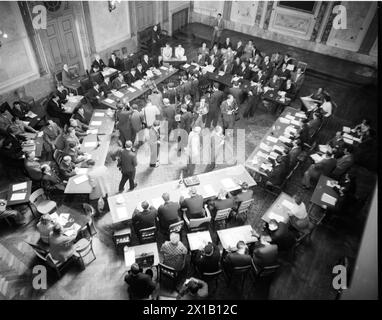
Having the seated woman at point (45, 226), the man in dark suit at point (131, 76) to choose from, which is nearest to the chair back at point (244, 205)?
the seated woman at point (45, 226)

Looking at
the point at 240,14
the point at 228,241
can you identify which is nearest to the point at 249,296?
the point at 228,241

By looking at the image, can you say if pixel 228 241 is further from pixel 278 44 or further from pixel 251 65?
pixel 278 44

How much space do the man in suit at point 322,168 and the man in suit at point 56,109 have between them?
8055mm

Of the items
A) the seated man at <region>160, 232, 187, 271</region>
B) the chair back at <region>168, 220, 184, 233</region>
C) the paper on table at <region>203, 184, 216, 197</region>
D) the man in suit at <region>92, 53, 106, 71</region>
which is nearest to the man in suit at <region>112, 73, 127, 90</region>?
the man in suit at <region>92, 53, 106, 71</region>

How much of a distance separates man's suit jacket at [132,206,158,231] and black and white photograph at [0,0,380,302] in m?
0.03

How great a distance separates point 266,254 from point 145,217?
2.66 metres

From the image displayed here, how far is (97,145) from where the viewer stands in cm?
841

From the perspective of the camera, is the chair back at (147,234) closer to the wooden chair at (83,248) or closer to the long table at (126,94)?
the wooden chair at (83,248)

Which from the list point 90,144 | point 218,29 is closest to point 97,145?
point 90,144

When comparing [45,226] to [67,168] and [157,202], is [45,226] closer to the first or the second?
[67,168]

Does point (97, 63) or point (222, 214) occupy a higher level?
point (97, 63)

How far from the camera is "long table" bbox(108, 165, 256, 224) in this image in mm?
6859

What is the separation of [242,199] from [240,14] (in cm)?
1403

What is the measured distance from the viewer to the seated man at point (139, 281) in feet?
17.9
